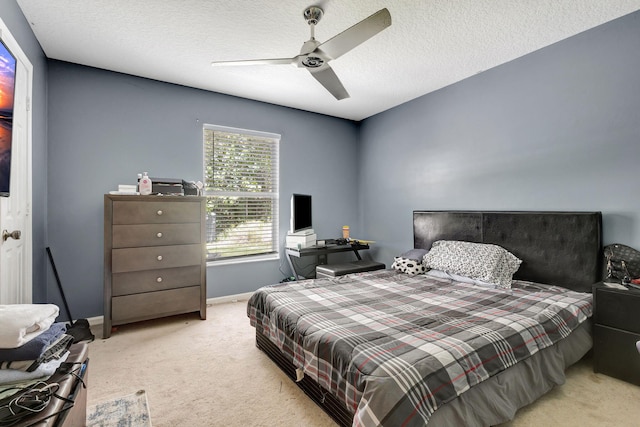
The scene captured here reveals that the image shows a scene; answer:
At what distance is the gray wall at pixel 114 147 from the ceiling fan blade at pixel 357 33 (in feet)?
7.08

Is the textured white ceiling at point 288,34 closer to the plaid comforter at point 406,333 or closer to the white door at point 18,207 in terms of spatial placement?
the white door at point 18,207

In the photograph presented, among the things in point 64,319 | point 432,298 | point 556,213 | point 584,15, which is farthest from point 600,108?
point 64,319

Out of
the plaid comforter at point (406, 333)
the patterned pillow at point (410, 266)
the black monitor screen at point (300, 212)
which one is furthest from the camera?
the black monitor screen at point (300, 212)

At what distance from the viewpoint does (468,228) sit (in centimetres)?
313

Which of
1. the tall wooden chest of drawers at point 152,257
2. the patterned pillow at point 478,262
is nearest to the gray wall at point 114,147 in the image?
the tall wooden chest of drawers at point 152,257

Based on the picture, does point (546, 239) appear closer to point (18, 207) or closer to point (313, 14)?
point (313, 14)

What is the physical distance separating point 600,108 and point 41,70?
15.5 ft

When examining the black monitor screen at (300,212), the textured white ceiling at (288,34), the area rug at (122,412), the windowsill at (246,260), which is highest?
the textured white ceiling at (288,34)

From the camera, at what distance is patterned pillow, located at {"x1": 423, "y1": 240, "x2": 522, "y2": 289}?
2.56 m

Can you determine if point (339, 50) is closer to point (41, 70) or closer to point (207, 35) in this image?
point (207, 35)

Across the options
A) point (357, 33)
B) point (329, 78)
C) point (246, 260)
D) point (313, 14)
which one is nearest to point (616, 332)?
point (357, 33)

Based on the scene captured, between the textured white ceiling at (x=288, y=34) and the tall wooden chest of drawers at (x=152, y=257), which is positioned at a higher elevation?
the textured white ceiling at (x=288, y=34)

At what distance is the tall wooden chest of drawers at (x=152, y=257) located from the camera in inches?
105

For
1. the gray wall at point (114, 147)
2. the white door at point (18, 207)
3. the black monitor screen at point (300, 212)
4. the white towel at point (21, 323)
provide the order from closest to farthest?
the white towel at point (21, 323) → the white door at point (18, 207) → the gray wall at point (114, 147) → the black monitor screen at point (300, 212)
